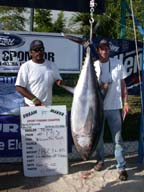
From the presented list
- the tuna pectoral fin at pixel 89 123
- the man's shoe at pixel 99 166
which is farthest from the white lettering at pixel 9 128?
the tuna pectoral fin at pixel 89 123

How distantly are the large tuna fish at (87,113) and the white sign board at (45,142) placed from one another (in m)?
1.84

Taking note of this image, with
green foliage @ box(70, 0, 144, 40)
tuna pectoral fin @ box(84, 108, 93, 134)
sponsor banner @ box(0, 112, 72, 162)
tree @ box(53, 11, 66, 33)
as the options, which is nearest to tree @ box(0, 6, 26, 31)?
green foliage @ box(70, 0, 144, 40)

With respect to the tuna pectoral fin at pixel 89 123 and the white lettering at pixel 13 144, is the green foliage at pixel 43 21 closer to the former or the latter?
the white lettering at pixel 13 144

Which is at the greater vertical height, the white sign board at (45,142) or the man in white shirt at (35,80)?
the man in white shirt at (35,80)

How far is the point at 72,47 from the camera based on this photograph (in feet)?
23.2

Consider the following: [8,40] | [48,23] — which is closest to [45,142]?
[8,40]

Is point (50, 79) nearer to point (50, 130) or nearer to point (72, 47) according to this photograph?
point (50, 130)

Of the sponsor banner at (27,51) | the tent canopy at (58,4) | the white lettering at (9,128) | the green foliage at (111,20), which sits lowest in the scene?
the white lettering at (9,128)

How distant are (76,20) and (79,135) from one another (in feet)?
58.1

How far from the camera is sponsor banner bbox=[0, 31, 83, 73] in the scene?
6.77 m

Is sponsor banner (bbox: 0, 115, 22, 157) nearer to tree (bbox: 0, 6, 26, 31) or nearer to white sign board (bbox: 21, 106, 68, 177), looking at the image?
white sign board (bbox: 21, 106, 68, 177)

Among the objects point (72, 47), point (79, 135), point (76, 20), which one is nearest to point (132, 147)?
point (72, 47)

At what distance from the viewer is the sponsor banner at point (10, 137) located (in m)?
6.65

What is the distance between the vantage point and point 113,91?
232 inches
